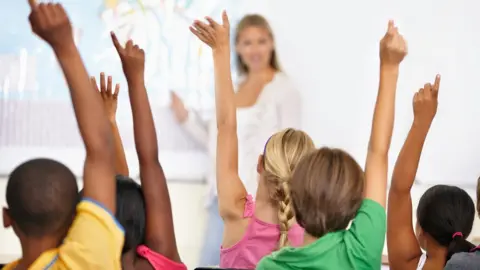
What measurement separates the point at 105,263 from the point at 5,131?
2517mm

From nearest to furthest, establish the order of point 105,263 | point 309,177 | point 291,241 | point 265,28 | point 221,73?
1. point 105,263
2. point 309,177
3. point 291,241
4. point 221,73
5. point 265,28

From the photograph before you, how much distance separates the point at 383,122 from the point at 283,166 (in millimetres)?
236

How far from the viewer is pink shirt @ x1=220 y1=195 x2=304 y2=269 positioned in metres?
1.66

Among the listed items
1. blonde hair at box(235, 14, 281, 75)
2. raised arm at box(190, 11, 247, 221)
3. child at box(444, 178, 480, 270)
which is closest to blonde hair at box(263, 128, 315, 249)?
raised arm at box(190, 11, 247, 221)

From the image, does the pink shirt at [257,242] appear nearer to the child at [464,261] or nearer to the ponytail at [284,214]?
the ponytail at [284,214]

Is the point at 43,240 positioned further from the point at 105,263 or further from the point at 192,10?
the point at 192,10

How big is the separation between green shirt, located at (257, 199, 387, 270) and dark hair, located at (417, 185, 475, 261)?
1.58ft

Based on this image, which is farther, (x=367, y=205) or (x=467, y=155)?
(x=467, y=155)

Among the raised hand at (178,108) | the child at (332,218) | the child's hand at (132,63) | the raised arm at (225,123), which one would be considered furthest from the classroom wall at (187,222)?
the child at (332,218)

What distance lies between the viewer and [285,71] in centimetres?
345

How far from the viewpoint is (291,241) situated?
1665 mm

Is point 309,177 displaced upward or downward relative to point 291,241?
upward

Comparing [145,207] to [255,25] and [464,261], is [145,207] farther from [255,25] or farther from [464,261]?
[255,25]

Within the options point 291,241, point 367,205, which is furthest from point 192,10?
point 367,205
